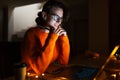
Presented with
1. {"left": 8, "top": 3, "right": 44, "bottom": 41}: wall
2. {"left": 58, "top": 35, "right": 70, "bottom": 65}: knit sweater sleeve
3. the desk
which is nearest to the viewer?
the desk

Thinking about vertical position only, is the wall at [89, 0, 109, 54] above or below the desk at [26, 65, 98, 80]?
above

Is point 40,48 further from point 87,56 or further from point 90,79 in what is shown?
point 87,56

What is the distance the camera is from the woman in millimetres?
942

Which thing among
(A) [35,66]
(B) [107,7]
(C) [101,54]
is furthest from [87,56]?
(A) [35,66]

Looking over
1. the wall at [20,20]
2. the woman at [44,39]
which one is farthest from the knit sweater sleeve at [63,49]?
the wall at [20,20]

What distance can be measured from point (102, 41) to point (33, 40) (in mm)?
622

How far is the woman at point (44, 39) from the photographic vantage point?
0.94 meters

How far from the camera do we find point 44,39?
97cm

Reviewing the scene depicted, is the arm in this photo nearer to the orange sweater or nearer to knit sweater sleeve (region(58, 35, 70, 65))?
the orange sweater

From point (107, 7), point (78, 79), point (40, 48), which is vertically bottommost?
point (78, 79)

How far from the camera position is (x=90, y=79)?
2.93 ft

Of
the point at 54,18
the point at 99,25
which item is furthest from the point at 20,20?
the point at 99,25

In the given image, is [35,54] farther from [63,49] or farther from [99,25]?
[99,25]

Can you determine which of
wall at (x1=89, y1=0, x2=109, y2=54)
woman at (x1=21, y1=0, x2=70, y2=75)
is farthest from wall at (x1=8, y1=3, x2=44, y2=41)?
wall at (x1=89, y1=0, x2=109, y2=54)
